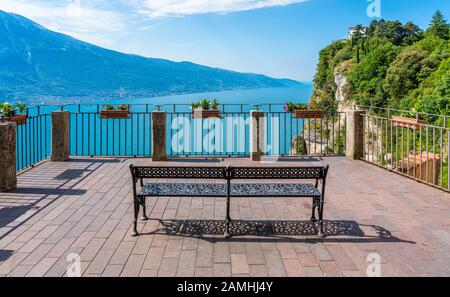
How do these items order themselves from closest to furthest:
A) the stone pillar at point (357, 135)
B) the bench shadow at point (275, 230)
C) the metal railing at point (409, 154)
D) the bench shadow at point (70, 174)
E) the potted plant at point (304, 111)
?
the bench shadow at point (275, 230) < the metal railing at point (409, 154) < the bench shadow at point (70, 174) < the stone pillar at point (357, 135) < the potted plant at point (304, 111)

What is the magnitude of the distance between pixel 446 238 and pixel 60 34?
716ft

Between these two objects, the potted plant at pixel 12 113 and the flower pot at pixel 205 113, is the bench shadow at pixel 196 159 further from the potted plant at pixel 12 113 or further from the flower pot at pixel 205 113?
the potted plant at pixel 12 113

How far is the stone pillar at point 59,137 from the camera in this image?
9914 millimetres

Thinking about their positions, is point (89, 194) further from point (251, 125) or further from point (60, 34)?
point (60, 34)

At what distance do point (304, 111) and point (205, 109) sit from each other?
9.29ft

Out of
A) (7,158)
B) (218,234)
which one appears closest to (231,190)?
(218,234)

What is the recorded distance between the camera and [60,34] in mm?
197250

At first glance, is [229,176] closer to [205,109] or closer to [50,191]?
[50,191]

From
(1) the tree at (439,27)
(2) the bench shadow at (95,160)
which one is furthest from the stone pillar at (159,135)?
(1) the tree at (439,27)

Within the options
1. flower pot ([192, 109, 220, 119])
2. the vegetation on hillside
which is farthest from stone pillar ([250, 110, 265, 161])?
the vegetation on hillside

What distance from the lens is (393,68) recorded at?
59312mm

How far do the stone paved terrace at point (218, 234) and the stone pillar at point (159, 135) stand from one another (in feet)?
8.88
